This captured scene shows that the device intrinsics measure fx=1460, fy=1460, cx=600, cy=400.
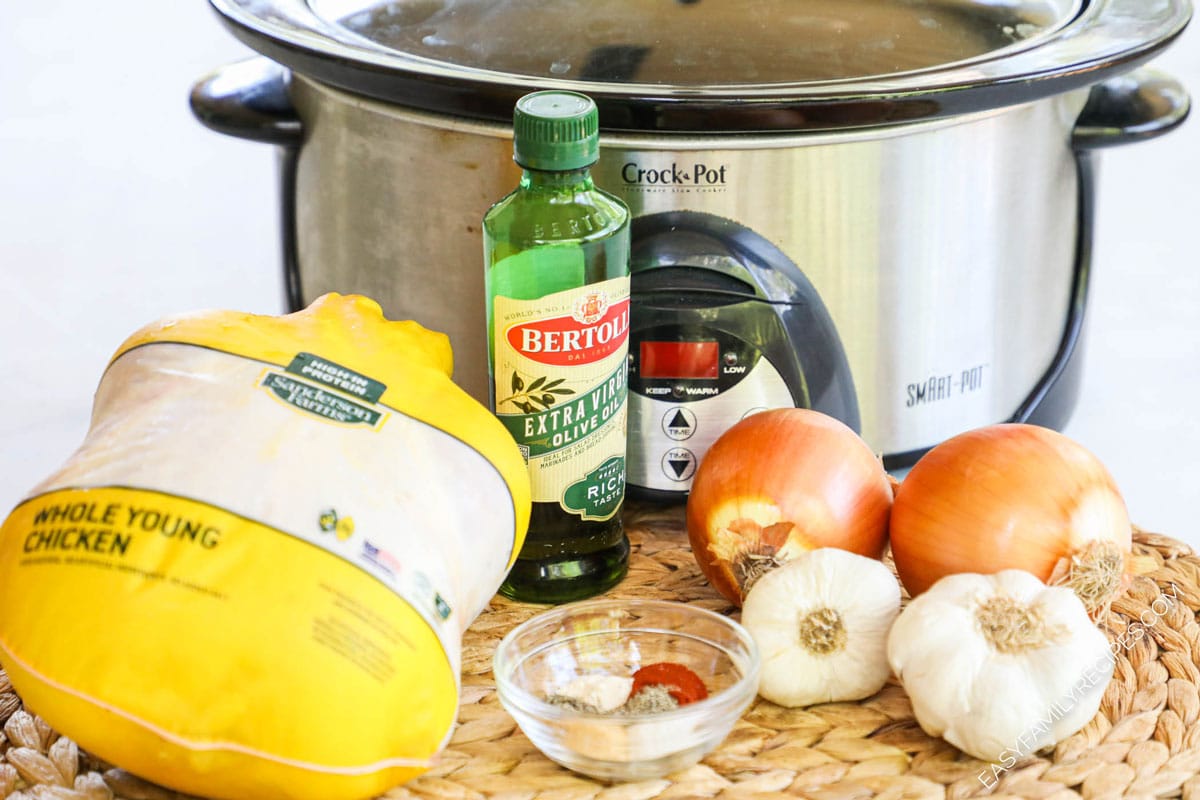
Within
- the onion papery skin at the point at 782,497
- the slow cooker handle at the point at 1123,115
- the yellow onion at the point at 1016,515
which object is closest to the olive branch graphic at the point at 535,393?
the onion papery skin at the point at 782,497

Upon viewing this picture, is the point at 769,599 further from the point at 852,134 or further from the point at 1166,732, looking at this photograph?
the point at 852,134

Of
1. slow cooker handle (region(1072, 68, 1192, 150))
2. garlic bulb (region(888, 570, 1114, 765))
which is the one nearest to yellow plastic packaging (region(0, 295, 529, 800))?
garlic bulb (region(888, 570, 1114, 765))

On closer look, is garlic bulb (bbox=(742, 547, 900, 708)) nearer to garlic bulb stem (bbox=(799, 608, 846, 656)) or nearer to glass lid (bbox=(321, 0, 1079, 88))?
garlic bulb stem (bbox=(799, 608, 846, 656))

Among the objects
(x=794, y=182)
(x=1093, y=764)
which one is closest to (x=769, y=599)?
(x=1093, y=764)

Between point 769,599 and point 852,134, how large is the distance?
36 cm

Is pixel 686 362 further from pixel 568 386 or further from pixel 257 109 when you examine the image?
pixel 257 109

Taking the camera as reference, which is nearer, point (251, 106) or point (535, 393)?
point (535, 393)

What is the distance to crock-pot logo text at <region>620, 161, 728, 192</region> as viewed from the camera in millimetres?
1038

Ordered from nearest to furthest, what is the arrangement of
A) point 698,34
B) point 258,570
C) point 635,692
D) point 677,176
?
point 258,570
point 635,692
point 677,176
point 698,34

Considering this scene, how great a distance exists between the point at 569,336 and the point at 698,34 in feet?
1.10

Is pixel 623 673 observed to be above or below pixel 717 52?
below

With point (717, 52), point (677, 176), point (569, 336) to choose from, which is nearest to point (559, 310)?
point (569, 336)

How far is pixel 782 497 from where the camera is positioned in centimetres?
94

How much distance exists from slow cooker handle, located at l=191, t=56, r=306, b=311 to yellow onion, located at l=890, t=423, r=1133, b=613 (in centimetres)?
62
